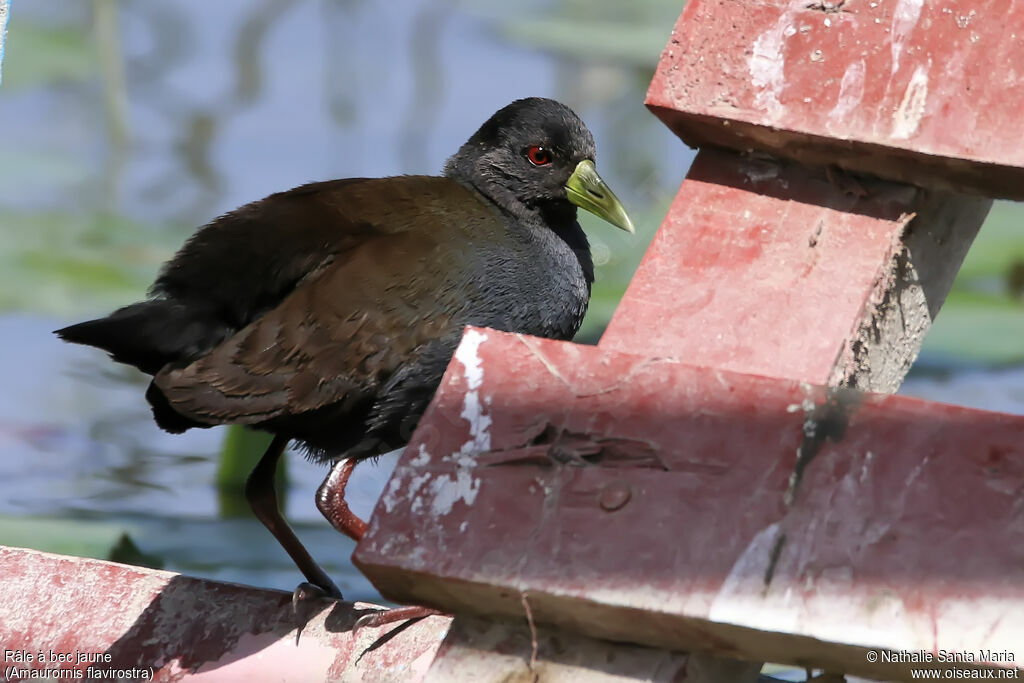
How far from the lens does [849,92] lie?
1.37 meters

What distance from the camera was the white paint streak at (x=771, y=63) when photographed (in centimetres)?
138

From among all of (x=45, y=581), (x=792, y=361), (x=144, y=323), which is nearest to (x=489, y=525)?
(x=792, y=361)

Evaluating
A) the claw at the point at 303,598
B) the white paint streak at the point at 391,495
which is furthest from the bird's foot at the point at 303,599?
the white paint streak at the point at 391,495

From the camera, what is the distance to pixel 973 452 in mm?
1040

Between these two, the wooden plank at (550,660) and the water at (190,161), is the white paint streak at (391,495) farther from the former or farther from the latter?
the water at (190,161)

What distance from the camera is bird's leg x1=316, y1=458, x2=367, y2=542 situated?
226cm

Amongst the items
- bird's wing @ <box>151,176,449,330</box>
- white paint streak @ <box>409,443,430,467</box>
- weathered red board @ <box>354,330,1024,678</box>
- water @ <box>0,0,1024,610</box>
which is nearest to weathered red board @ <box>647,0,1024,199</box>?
weathered red board @ <box>354,330,1024,678</box>

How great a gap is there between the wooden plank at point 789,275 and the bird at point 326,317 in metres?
0.71

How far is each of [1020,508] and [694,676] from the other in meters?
0.28

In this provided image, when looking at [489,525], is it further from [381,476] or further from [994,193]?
[381,476]

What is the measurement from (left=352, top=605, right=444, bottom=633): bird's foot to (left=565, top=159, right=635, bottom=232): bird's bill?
1.02 m

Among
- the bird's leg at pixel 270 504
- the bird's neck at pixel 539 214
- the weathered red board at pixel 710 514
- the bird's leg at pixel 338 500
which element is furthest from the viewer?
the bird's neck at pixel 539 214

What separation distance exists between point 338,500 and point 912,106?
1223 mm

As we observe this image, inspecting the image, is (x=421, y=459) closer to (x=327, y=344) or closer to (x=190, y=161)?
(x=327, y=344)
